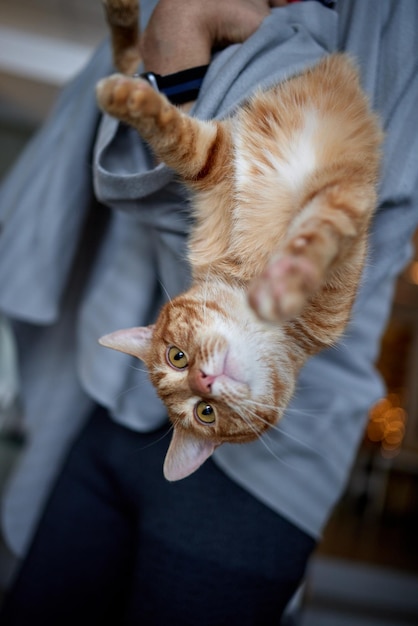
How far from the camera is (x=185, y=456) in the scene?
2.78ft

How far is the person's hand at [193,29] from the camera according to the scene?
739 mm

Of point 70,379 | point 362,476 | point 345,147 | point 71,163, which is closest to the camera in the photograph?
point 345,147

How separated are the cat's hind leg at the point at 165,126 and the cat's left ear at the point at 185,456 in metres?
0.42

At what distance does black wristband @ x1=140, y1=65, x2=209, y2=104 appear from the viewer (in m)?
0.76

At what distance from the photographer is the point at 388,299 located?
3.63 feet

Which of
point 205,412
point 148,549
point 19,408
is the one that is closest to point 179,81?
point 205,412

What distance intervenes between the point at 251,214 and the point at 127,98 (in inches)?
9.1

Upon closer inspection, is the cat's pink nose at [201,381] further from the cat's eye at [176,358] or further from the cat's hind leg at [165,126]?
the cat's hind leg at [165,126]

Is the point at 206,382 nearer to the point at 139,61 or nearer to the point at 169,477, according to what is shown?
the point at 169,477

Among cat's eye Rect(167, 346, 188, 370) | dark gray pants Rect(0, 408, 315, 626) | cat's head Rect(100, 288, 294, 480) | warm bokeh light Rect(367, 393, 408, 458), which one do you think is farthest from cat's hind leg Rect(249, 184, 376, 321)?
warm bokeh light Rect(367, 393, 408, 458)

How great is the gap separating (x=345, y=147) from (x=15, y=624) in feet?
3.67

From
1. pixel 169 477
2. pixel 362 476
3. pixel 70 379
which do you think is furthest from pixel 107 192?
pixel 362 476

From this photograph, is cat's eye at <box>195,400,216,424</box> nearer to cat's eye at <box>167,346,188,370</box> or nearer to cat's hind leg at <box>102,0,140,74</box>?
cat's eye at <box>167,346,188,370</box>

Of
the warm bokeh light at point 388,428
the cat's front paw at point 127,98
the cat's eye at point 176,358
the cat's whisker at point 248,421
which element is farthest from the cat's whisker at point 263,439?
the warm bokeh light at point 388,428
